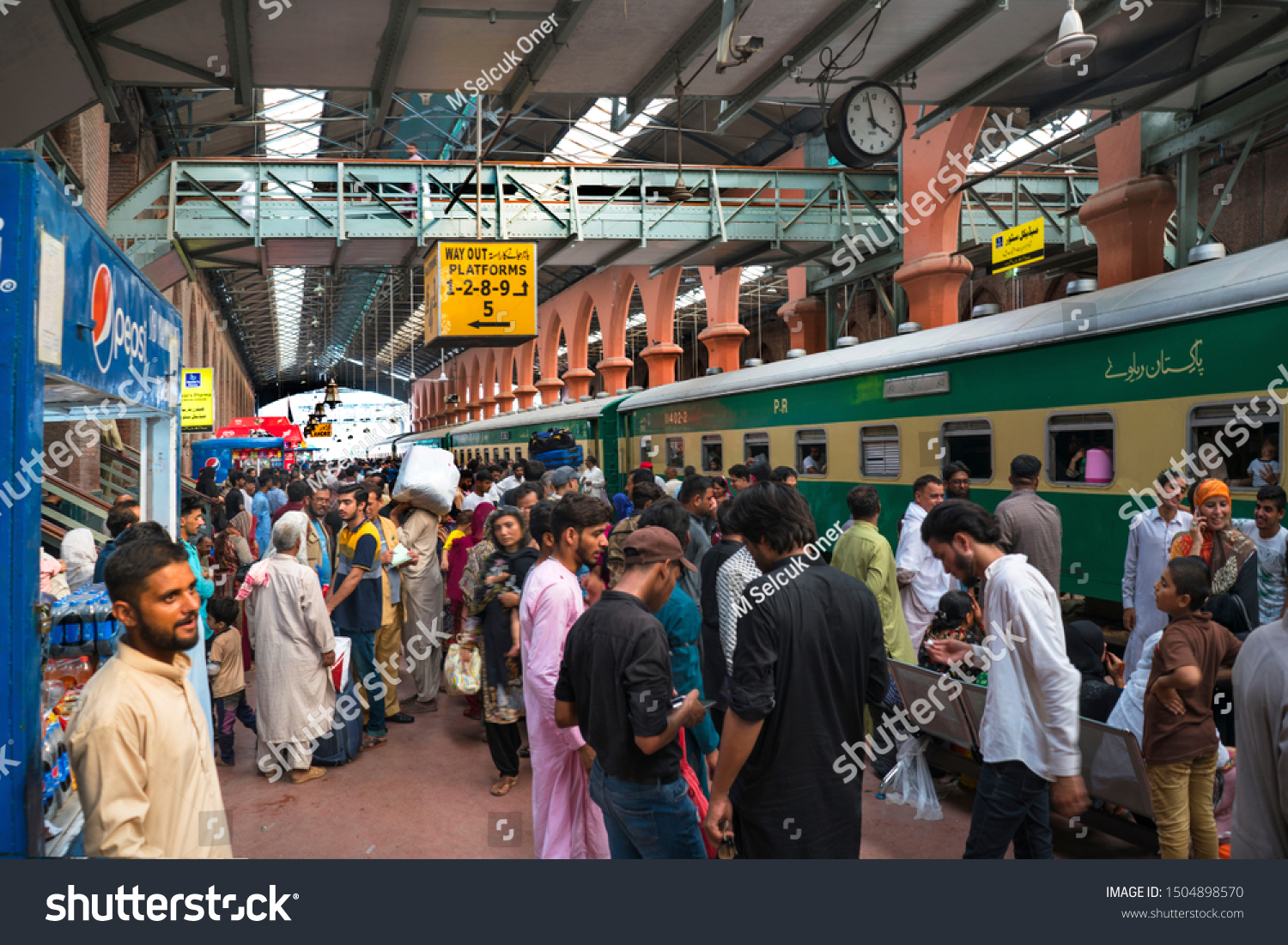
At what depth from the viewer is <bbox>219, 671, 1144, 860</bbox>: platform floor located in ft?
16.1

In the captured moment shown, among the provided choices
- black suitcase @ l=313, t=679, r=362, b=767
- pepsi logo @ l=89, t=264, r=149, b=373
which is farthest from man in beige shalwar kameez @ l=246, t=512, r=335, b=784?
pepsi logo @ l=89, t=264, r=149, b=373

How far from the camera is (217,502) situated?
13969 mm

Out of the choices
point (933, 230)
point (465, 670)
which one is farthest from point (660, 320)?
point (465, 670)

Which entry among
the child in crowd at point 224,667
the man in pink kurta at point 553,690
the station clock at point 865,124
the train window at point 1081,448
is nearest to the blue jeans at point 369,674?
the child in crowd at point 224,667

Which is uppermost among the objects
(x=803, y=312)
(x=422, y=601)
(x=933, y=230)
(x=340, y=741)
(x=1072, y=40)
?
(x=933, y=230)

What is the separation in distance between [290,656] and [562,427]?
1639 cm

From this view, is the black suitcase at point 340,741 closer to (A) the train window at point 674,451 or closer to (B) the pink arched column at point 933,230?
(A) the train window at point 674,451

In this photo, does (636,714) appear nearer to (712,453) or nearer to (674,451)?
(712,453)

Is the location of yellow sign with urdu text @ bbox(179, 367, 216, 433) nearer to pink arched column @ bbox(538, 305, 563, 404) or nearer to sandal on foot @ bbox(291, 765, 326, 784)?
sandal on foot @ bbox(291, 765, 326, 784)

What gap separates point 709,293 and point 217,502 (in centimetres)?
1220

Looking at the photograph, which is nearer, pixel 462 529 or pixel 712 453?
pixel 462 529

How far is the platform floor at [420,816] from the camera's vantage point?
489 centimetres

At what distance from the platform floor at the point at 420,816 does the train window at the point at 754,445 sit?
6695 millimetres

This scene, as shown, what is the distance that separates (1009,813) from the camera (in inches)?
135
